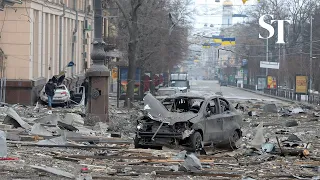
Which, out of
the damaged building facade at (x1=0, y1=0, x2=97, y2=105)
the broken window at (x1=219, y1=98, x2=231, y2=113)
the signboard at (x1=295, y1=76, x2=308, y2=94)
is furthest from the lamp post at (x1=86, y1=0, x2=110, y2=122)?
the signboard at (x1=295, y1=76, x2=308, y2=94)

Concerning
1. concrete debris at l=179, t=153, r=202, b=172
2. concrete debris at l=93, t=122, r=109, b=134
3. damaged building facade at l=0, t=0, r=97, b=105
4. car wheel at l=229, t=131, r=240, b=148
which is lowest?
concrete debris at l=93, t=122, r=109, b=134

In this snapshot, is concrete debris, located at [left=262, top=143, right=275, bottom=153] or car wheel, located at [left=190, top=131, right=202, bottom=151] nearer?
concrete debris, located at [left=262, top=143, right=275, bottom=153]

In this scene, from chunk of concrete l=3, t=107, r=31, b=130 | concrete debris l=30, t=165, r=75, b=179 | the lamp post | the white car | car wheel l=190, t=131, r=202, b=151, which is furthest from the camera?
the white car

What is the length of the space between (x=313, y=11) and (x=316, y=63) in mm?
10159

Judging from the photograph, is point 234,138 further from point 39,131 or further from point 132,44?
point 132,44

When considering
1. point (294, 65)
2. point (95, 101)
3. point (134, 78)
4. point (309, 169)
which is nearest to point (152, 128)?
point (309, 169)

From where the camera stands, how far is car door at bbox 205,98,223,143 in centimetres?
1808

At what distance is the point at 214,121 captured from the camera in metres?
18.3

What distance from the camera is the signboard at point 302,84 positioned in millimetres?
61094

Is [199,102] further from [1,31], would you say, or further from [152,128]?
[1,31]

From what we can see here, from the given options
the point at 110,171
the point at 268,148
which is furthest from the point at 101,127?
the point at 110,171

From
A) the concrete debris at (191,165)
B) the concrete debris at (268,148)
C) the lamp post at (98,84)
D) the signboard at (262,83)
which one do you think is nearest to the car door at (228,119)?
the concrete debris at (268,148)

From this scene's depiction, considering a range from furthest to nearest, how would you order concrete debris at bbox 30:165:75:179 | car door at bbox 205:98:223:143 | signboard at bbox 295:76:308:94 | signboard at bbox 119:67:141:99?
signboard at bbox 295:76:308:94 → signboard at bbox 119:67:141:99 → car door at bbox 205:98:223:143 → concrete debris at bbox 30:165:75:179

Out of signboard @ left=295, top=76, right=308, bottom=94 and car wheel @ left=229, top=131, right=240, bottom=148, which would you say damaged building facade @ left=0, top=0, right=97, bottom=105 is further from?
signboard @ left=295, top=76, right=308, bottom=94
